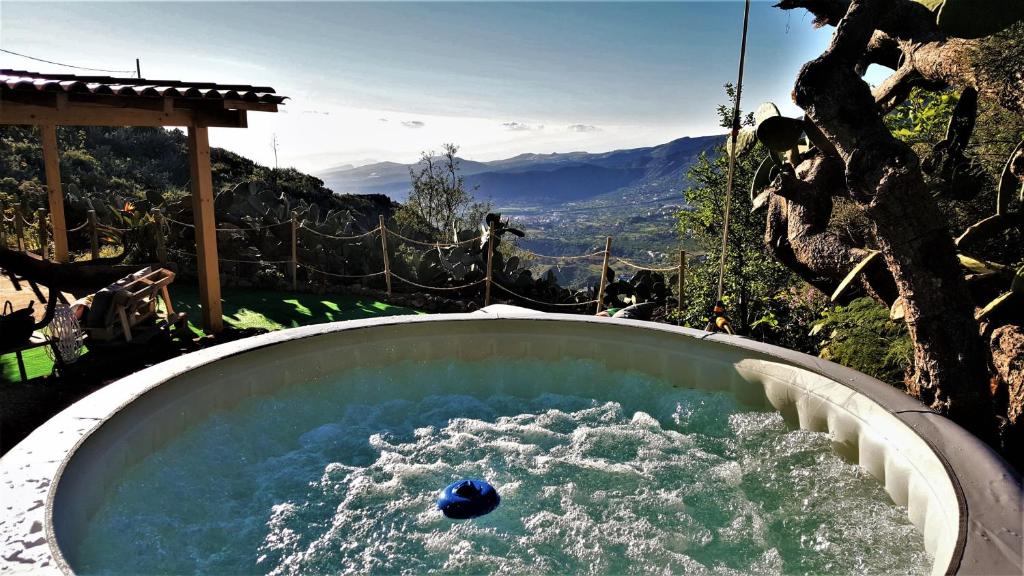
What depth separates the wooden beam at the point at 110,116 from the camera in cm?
521

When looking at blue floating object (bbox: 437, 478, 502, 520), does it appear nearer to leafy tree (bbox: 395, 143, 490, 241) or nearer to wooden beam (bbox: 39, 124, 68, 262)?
wooden beam (bbox: 39, 124, 68, 262)

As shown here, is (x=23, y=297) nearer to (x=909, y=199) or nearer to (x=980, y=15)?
(x=909, y=199)

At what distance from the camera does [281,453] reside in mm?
3998

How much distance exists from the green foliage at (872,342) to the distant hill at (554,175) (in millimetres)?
135972

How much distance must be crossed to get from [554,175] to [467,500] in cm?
16912

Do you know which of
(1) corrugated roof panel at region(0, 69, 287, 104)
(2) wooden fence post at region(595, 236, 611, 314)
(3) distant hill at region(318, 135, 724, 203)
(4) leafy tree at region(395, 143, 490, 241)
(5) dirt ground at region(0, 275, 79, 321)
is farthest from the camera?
(3) distant hill at region(318, 135, 724, 203)

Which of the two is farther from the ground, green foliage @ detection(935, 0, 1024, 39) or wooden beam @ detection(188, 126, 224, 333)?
green foliage @ detection(935, 0, 1024, 39)

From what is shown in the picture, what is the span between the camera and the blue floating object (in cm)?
324

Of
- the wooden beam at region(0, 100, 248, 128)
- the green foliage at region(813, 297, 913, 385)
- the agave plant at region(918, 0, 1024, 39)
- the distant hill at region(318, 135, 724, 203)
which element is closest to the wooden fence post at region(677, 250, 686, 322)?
the green foliage at region(813, 297, 913, 385)

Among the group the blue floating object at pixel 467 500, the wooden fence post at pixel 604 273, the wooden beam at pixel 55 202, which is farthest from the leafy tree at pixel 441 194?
the blue floating object at pixel 467 500

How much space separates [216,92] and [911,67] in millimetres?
5196

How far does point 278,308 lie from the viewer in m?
7.20

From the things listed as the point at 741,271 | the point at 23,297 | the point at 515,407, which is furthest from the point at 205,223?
the point at 741,271

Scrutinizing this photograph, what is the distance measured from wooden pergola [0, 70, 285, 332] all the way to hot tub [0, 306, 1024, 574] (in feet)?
6.95
